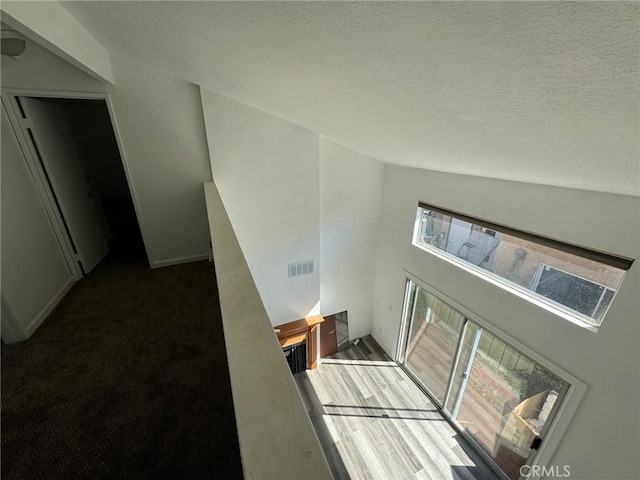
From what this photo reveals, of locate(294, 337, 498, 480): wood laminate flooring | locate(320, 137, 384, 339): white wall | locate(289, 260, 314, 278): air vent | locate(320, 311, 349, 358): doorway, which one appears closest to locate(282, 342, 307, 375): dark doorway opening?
locate(294, 337, 498, 480): wood laminate flooring

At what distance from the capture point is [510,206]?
237 cm

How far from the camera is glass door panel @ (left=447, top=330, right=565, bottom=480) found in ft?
8.13

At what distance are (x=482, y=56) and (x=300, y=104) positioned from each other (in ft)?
5.13

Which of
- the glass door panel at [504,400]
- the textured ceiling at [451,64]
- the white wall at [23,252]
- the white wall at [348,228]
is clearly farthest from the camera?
the white wall at [348,228]

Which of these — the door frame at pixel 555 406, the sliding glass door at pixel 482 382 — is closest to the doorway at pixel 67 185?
the sliding glass door at pixel 482 382

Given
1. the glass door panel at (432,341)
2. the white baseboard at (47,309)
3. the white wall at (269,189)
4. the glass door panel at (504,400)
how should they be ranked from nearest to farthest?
the white baseboard at (47,309)
the glass door panel at (504,400)
the white wall at (269,189)
the glass door panel at (432,341)

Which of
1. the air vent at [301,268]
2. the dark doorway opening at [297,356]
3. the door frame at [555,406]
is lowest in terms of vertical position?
the dark doorway opening at [297,356]

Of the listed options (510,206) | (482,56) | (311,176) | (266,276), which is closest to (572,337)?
(510,206)

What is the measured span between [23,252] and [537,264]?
166 inches

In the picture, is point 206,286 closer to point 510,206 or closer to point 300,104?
point 300,104

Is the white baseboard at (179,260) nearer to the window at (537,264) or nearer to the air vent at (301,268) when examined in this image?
the air vent at (301,268)

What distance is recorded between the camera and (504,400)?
2.89 m

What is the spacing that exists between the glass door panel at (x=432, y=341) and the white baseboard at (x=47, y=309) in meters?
4.06

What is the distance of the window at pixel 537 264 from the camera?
191 centimetres
